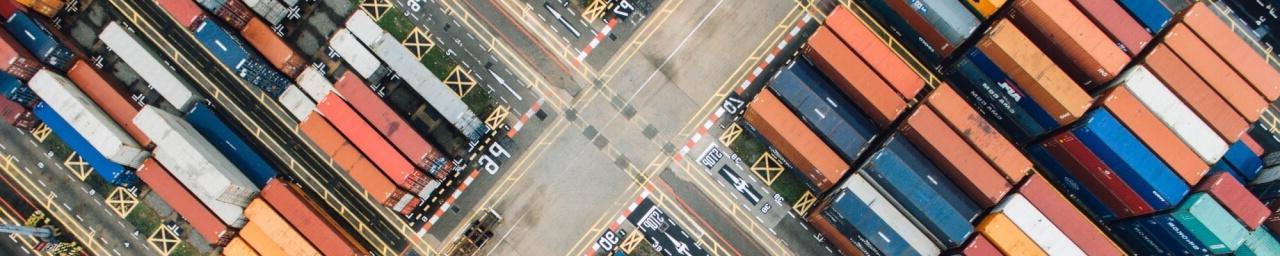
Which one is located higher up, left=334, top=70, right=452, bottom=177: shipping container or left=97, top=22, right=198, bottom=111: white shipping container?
left=334, top=70, right=452, bottom=177: shipping container

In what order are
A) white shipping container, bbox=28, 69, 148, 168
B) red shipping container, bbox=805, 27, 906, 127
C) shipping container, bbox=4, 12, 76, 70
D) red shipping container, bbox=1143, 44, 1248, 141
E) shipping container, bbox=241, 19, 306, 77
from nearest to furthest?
1. red shipping container, bbox=1143, 44, 1248, 141
2. red shipping container, bbox=805, 27, 906, 127
3. white shipping container, bbox=28, 69, 148, 168
4. shipping container, bbox=4, 12, 76, 70
5. shipping container, bbox=241, 19, 306, 77

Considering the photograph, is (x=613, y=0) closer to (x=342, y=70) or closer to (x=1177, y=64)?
(x=342, y=70)

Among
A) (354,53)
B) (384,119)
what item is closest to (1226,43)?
(384,119)

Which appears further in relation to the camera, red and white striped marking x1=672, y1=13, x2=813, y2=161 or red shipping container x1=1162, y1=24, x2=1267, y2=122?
red and white striped marking x1=672, y1=13, x2=813, y2=161

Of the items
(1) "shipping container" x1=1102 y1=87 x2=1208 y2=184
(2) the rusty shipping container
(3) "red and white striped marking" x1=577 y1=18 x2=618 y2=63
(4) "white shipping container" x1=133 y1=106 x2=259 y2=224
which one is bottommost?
(4) "white shipping container" x1=133 y1=106 x2=259 y2=224

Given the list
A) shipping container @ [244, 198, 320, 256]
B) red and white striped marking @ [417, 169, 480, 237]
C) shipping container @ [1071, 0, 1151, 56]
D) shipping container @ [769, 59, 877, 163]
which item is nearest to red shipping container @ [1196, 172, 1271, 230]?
shipping container @ [1071, 0, 1151, 56]

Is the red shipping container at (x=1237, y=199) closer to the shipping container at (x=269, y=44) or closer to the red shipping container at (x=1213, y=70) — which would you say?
the red shipping container at (x=1213, y=70)

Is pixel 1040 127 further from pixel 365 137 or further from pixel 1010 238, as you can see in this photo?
pixel 365 137

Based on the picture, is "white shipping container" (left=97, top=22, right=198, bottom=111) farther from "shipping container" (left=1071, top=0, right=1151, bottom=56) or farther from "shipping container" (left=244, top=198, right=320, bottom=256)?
"shipping container" (left=1071, top=0, right=1151, bottom=56)
